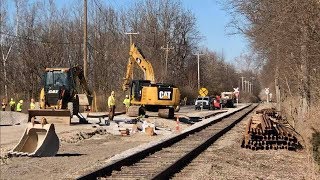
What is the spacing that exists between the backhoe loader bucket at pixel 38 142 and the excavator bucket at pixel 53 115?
1165cm

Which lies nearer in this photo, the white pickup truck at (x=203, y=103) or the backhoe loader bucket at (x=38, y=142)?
the backhoe loader bucket at (x=38, y=142)

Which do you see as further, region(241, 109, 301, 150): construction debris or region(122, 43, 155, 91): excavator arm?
region(122, 43, 155, 91): excavator arm

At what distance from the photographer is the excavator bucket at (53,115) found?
29.1 m

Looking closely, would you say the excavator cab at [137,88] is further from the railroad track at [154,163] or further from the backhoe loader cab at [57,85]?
the railroad track at [154,163]

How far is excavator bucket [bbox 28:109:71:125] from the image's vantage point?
1147 inches

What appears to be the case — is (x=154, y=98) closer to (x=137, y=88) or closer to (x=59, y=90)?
(x=137, y=88)

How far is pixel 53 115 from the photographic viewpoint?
1155 inches

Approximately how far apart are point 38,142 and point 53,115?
12028mm

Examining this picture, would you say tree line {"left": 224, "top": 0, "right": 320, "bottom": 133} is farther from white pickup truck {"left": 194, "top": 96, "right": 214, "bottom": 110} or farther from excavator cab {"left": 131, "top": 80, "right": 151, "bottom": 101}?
white pickup truck {"left": 194, "top": 96, "right": 214, "bottom": 110}

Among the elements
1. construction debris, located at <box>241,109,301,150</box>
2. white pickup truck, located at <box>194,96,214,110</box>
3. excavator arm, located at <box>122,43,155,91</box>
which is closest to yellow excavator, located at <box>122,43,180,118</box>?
excavator arm, located at <box>122,43,155,91</box>

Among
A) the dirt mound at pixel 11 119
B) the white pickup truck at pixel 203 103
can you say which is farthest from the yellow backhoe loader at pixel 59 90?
the white pickup truck at pixel 203 103

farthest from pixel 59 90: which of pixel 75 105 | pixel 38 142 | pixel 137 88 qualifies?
pixel 38 142

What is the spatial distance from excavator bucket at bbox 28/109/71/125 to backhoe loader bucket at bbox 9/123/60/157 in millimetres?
11650

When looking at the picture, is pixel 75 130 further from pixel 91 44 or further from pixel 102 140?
pixel 91 44
